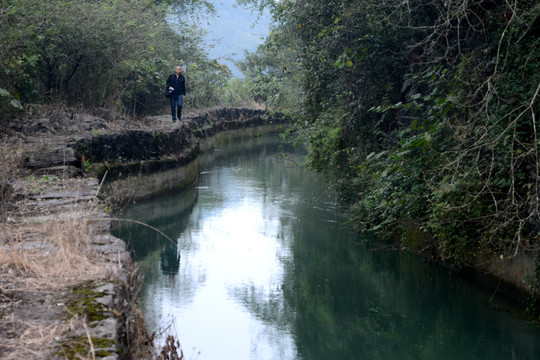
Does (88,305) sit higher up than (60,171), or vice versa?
(60,171)

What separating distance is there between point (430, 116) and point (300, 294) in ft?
10.5

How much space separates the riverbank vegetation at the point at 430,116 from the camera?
7.34 m

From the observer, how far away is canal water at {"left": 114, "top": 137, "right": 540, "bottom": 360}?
7.25m

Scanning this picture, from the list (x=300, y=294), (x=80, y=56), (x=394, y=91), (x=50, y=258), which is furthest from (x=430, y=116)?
(x=80, y=56)

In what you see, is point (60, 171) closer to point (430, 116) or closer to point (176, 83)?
point (430, 116)

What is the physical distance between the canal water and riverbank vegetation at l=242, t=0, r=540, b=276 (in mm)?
656

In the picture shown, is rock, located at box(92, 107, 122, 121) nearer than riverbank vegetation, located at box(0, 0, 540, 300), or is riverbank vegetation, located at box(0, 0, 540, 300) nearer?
riverbank vegetation, located at box(0, 0, 540, 300)

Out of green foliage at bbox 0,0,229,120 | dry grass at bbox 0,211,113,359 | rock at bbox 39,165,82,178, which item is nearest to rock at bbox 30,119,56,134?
green foliage at bbox 0,0,229,120

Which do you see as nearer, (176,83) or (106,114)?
(106,114)

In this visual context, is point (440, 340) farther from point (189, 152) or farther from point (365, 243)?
point (189, 152)

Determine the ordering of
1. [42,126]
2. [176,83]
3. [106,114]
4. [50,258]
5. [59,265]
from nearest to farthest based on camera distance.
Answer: [59,265]
[50,258]
[42,126]
[106,114]
[176,83]

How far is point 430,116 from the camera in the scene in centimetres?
860

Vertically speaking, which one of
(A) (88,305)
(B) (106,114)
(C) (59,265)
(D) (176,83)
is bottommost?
(A) (88,305)

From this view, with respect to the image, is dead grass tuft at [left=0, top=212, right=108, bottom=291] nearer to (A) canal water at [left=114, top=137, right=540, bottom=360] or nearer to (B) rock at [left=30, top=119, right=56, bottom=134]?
(A) canal water at [left=114, top=137, right=540, bottom=360]
